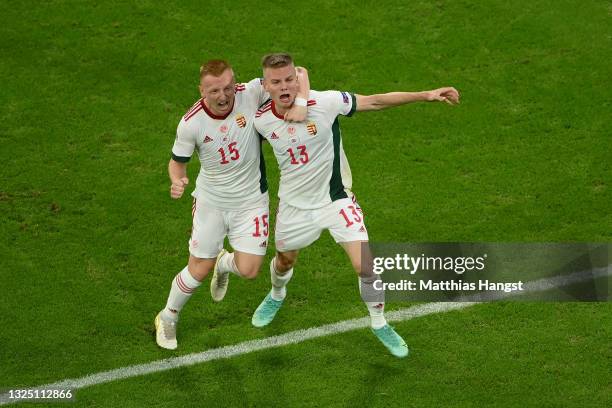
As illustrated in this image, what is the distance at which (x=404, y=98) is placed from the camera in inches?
337

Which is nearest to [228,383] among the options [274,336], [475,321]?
[274,336]

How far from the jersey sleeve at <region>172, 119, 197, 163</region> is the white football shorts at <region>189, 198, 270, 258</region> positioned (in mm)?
569

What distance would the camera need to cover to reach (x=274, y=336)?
31.1 feet

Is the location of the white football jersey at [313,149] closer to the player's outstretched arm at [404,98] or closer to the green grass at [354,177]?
the player's outstretched arm at [404,98]

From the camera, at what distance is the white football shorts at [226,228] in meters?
9.05

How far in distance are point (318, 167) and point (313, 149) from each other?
164mm

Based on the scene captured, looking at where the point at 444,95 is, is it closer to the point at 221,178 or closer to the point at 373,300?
the point at 373,300

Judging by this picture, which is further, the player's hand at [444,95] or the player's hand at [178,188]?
the player's hand at [444,95]

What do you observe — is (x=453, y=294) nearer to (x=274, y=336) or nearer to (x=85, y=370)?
(x=274, y=336)

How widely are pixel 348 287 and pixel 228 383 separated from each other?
158 cm

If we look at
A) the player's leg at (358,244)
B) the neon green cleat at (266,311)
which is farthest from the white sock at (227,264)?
the player's leg at (358,244)

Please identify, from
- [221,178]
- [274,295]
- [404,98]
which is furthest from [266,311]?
[404,98]

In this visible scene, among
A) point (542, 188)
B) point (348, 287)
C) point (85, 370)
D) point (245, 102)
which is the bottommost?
point (85, 370)

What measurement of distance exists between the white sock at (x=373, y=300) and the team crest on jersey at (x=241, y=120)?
1.55 m
